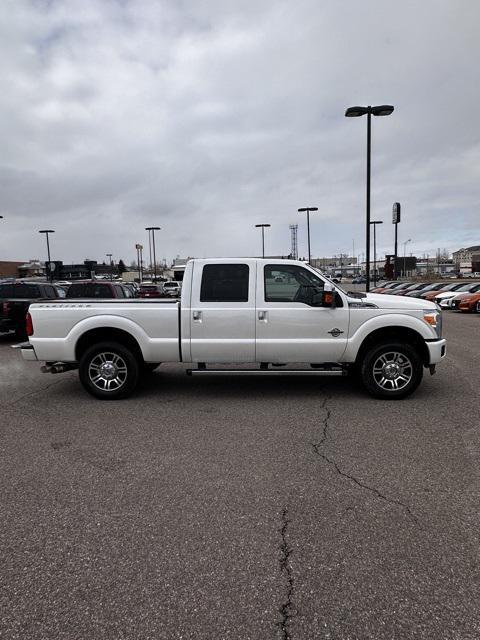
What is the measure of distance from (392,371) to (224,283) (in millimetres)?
2694

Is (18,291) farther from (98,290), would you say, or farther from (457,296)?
(457,296)

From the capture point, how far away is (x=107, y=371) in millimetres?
6371

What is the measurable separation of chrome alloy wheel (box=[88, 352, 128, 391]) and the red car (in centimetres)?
1877

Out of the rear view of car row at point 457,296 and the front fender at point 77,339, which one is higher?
the front fender at point 77,339

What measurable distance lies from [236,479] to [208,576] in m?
1.23

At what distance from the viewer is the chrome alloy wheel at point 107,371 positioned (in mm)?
6367

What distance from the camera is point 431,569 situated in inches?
103

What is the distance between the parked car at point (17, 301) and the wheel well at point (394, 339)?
29.3 ft

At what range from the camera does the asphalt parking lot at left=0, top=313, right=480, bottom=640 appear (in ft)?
7.47

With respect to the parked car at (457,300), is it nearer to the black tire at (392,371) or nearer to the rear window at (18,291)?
the black tire at (392,371)

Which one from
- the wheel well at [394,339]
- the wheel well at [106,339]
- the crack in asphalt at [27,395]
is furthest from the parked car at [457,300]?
the crack in asphalt at [27,395]

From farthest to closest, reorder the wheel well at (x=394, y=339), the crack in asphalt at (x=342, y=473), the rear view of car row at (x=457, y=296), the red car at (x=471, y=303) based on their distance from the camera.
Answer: the rear view of car row at (x=457, y=296)
the red car at (x=471, y=303)
the wheel well at (x=394, y=339)
the crack in asphalt at (x=342, y=473)

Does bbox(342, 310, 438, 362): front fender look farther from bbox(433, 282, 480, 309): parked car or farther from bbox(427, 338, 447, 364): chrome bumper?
bbox(433, 282, 480, 309): parked car

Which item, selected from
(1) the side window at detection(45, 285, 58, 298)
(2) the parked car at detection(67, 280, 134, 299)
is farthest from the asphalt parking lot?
(1) the side window at detection(45, 285, 58, 298)
